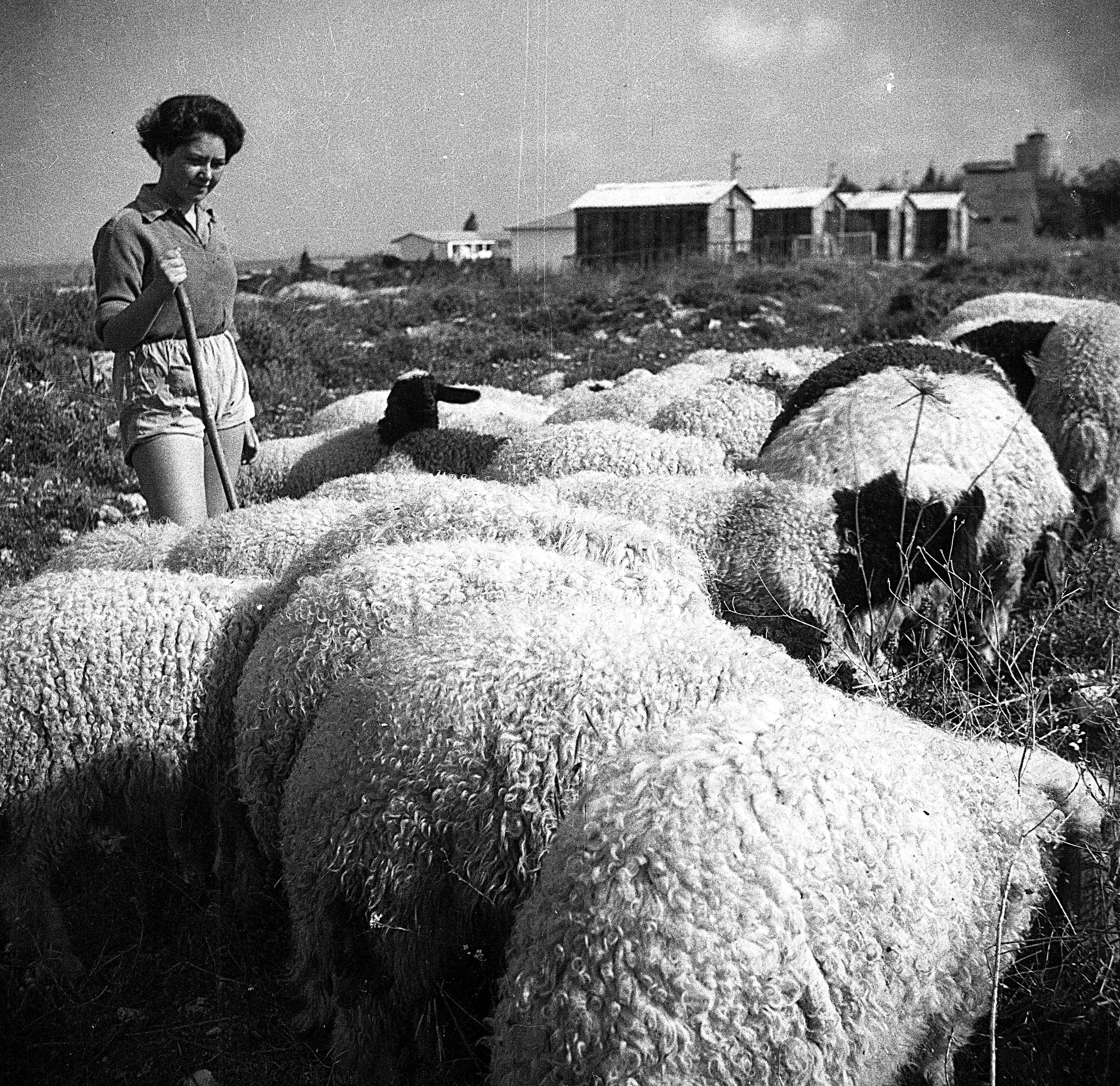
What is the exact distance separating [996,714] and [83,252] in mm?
4295

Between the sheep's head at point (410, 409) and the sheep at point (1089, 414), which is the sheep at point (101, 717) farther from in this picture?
the sheep at point (1089, 414)

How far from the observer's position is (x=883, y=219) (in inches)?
1900

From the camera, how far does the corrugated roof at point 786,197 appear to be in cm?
3994

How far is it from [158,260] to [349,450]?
2788 mm

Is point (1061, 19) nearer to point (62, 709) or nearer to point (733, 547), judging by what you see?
point (733, 547)

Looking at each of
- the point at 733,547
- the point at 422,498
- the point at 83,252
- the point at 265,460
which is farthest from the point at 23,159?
the point at 733,547

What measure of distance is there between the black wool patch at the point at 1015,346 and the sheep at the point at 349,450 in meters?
3.13

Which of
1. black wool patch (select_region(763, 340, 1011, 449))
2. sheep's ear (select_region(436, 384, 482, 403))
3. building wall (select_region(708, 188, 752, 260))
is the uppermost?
building wall (select_region(708, 188, 752, 260))

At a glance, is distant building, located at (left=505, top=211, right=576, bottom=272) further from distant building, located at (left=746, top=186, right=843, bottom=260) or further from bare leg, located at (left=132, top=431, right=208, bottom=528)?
bare leg, located at (left=132, top=431, right=208, bottom=528)

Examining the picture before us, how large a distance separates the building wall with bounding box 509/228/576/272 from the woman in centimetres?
2815

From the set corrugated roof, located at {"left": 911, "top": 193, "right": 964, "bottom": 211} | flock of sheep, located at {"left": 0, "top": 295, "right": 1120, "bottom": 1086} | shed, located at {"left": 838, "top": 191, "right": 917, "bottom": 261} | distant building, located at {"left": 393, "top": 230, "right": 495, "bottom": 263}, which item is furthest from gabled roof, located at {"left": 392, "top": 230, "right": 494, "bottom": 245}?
flock of sheep, located at {"left": 0, "top": 295, "right": 1120, "bottom": 1086}

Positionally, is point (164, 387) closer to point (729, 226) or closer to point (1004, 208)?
point (729, 226)

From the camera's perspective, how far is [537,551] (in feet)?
11.2

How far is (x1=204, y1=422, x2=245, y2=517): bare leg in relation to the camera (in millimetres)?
5242
